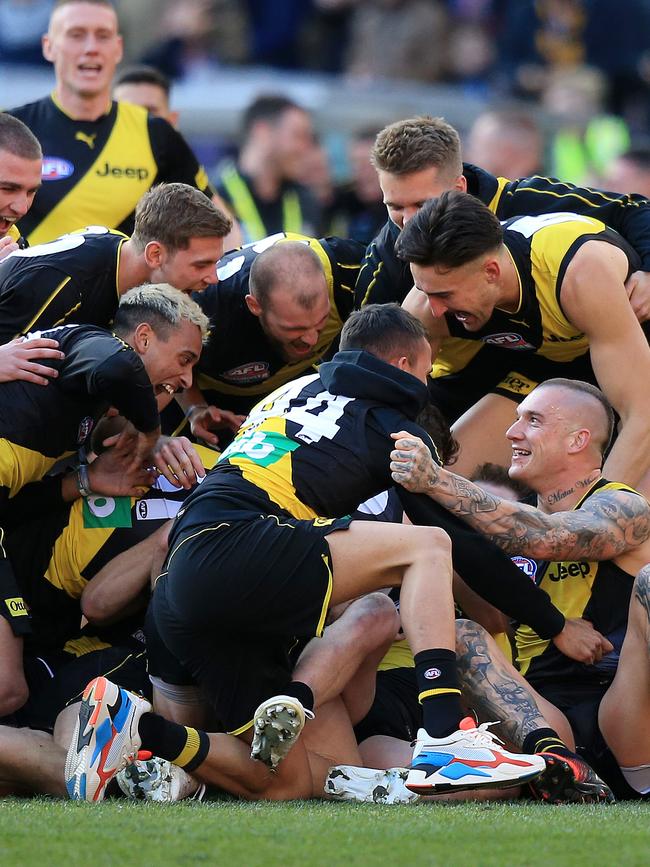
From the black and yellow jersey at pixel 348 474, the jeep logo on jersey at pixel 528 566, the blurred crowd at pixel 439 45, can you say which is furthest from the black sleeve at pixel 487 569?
the blurred crowd at pixel 439 45

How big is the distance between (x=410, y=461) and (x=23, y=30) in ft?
30.5

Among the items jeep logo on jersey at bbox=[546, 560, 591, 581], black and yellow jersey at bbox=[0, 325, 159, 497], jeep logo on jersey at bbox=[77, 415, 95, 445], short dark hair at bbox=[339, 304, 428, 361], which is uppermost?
short dark hair at bbox=[339, 304, 428, 361]

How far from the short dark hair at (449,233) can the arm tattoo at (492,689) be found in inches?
56.7

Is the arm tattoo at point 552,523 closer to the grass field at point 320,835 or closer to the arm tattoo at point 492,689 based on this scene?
the arm tattoo at point 492,689

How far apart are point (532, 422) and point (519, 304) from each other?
582 millimetres

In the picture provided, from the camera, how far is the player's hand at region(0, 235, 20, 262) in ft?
19.8

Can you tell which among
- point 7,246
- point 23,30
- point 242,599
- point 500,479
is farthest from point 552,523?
point 23,30

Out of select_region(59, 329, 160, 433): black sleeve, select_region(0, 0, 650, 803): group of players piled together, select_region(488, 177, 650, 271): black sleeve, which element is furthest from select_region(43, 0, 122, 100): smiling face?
select_region(59, 329, 160, 433): black sleeve

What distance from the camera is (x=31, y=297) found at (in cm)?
574

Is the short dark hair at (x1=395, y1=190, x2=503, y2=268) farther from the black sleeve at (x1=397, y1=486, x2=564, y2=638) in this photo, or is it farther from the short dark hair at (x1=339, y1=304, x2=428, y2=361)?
the black sleeve at (x1=397, y1=486, x2=564, y2=638)

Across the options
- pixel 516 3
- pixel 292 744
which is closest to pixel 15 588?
pixel 292 744

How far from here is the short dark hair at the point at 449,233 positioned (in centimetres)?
552

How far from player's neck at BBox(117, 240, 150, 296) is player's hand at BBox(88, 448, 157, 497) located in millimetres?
702

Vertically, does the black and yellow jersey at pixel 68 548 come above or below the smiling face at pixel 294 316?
below
